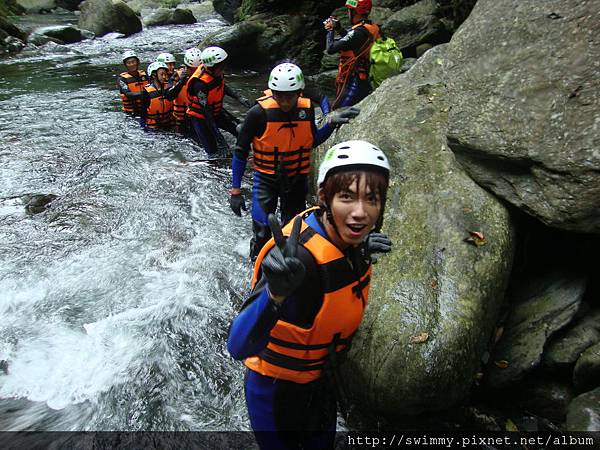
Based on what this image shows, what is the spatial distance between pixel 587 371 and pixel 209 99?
8.45m

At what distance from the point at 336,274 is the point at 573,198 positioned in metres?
2.43

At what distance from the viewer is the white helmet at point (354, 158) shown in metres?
2.34

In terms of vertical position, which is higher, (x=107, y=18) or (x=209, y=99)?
(x=107, y=18)

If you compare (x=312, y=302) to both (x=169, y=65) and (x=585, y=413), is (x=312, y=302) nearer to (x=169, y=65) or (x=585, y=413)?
(x=585, y=413)

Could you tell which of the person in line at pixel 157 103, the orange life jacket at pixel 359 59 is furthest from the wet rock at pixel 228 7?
the orange life jacket at pixel 359 59

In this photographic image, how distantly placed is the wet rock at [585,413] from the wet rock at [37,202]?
8.23 metres

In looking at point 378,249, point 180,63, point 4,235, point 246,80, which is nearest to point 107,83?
point 180,63

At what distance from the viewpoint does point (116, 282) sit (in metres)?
6.14

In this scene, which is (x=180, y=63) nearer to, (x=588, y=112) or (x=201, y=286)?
(x=201, y=286)

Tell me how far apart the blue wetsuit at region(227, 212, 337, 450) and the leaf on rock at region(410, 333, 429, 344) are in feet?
3.38

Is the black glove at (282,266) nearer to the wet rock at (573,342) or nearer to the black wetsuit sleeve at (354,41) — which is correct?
the wet rock at (573,342)

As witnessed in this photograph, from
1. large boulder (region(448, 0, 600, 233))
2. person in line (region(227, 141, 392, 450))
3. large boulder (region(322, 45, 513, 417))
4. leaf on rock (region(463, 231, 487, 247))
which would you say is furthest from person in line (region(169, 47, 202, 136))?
person in line (region(227, 141, 392, 450))

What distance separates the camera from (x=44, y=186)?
8.70 m

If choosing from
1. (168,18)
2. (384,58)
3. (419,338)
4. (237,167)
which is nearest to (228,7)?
(168,18)
